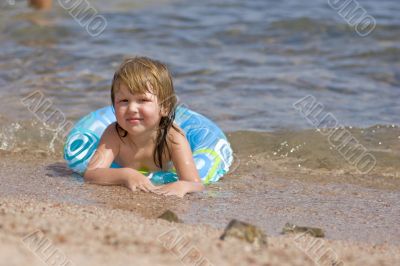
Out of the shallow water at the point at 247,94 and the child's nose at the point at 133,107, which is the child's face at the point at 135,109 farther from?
the shallow water at the point at 247,94

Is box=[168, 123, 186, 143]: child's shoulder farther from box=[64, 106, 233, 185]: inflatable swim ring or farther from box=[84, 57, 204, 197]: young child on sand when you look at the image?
box=[64, 106, 233, 185]: inflatable swim ring

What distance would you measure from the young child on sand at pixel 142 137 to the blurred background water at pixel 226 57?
5.15 ft

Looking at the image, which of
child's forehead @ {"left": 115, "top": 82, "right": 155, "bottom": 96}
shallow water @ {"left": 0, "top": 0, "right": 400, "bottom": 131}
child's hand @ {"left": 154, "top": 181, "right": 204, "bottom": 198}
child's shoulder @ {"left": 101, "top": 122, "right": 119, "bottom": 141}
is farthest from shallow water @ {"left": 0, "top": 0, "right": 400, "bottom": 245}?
child's forehead @ {"left": 115, "top": 82, "right": 155, "bottom": 96}

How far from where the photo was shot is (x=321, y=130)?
6.42 metres

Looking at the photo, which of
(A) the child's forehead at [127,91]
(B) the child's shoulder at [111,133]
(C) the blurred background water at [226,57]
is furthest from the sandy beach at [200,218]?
(C) the blurred background water at [226,57]

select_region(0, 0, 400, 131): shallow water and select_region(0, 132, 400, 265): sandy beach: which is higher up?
select_region(0, 0, 400, 131): shallow water

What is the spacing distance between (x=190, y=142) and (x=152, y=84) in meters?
0.84

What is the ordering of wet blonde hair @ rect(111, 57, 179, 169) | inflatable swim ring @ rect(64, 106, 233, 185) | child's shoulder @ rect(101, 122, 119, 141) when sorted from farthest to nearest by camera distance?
inflatable swim ring @ rect(64, 106, 233, 185)
child's shoulder @ rect(101, 122, 119, 141)
wet blonde hair @ rect(111, 57, 179, 169)

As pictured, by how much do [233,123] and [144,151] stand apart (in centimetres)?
173

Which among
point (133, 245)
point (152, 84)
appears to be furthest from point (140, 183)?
point (133, 245)

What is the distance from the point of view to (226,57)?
8789mm

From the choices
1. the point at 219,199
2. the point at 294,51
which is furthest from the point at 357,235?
the point at 294,51

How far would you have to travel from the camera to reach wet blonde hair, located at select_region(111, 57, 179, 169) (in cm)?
469

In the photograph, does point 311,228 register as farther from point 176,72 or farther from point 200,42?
point 200,42
